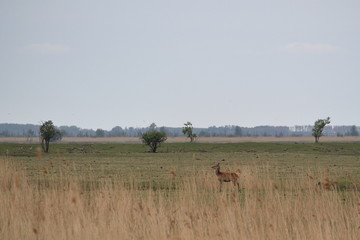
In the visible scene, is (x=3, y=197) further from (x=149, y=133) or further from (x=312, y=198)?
(x=149, y=133)

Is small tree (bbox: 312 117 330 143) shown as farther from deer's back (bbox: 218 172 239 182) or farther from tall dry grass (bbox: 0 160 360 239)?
tall dry grass (bbox: 0 160 360 239)

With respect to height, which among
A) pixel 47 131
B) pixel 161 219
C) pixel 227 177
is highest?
pixel 47 131

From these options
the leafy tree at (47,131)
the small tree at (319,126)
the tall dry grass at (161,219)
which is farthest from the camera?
the small tree at (319,126)

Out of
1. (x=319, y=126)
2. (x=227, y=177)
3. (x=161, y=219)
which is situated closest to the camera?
(x=161, y=219)

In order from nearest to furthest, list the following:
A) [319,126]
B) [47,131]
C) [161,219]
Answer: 1. [161,219]
2. [47,131]
3. [319,126]

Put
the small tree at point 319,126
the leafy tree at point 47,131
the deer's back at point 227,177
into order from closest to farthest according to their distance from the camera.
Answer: the deer's back at point 227,177 → the leafy tree at point 47,131 → the small tree at point 319,126

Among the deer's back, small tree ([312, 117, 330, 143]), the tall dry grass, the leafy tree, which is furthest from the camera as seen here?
small tree ([312, 117, 330, 143])

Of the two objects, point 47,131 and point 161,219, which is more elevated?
point 47,131

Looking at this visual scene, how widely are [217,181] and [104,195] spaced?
31.3 ft

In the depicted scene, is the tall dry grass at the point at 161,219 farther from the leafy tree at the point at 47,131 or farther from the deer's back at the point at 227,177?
the leafy tree at the point at 47,131

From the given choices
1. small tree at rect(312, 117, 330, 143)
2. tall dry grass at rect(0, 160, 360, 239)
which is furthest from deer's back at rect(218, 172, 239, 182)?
small tree at rect(312, 117, 330, 143)

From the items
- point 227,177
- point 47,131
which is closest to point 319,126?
point 47,131

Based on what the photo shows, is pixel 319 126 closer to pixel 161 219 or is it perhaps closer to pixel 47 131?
pixel 47 131

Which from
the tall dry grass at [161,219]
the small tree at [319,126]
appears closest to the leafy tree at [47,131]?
the small tree at [319,126]
